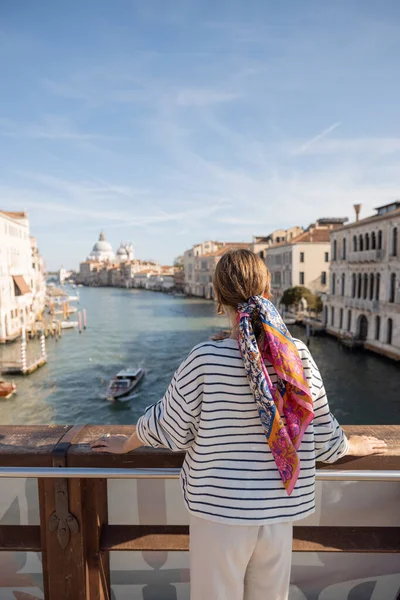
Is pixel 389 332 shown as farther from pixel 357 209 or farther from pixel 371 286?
pixel 357 209

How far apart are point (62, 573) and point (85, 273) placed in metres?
123

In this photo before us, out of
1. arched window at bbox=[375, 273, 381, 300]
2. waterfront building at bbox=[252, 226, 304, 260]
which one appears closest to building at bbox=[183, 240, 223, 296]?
waterfront building at bbox=[252, 226, 304, 260]

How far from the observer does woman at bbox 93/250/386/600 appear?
0.84m

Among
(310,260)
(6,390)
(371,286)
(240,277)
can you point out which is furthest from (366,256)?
(240,277)

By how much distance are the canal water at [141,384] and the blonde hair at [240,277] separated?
11138 millimetres

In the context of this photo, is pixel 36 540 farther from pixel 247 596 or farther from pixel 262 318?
pixel 262 318

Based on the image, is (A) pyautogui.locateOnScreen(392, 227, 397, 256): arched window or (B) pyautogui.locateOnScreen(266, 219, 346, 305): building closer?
(A) pyautogui.locateOnScreen(392, 227, 397, 256): arched window

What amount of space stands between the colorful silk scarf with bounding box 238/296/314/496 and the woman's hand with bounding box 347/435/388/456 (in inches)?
9.8

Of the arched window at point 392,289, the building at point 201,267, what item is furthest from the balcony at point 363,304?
the building at point 201,267

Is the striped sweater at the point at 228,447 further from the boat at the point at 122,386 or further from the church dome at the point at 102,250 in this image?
the church dome at the point at 102,250

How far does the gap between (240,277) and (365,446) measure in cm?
52

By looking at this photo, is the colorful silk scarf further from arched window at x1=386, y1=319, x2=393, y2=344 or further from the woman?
arched window at x1=386, y1=319, x2=393, y2=344

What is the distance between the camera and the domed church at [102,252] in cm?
13038

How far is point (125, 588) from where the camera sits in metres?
1.29
